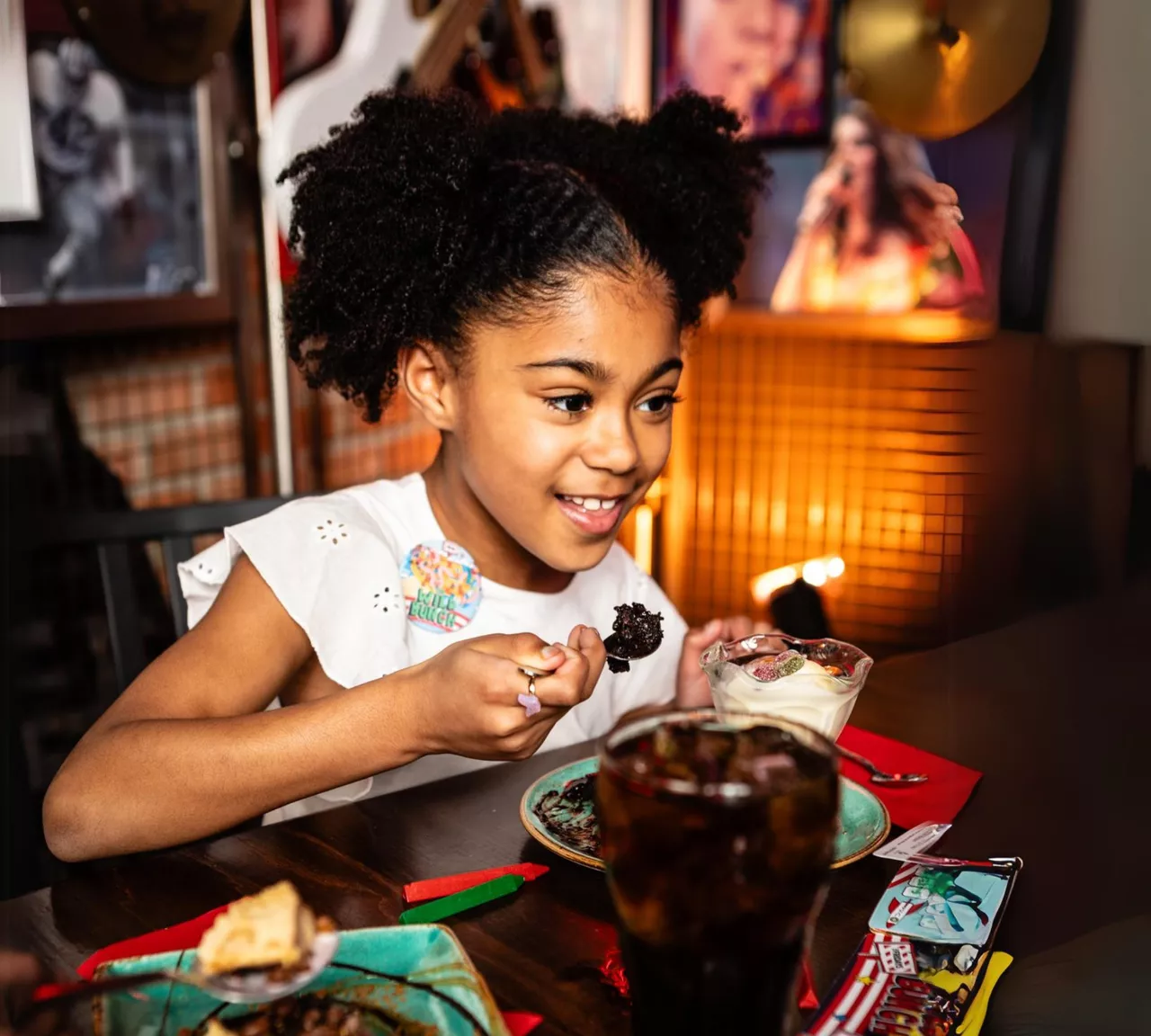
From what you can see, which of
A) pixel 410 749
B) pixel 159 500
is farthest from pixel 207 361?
pixel 410 749

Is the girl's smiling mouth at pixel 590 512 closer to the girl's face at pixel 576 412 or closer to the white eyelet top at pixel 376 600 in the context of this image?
the girl's face at pixel 576 412

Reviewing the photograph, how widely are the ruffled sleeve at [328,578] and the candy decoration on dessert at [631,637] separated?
33 centimetres

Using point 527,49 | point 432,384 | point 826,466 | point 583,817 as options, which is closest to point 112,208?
point 527,49

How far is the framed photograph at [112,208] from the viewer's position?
2242 mm

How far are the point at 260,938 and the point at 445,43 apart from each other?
263 centimetres

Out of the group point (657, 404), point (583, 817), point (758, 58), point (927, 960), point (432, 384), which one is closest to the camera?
point (927, 960)

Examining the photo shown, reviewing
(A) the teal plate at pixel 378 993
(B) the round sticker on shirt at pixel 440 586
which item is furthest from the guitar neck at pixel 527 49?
(A) the teal plate at pixel 378 993

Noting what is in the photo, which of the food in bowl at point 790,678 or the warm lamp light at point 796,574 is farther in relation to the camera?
the warm lamp light at point 796,574

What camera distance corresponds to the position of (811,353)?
3293 millimetres

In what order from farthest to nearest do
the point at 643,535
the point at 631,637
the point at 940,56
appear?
the point at 643,535 → the point at 940,56 → the point at 631,637

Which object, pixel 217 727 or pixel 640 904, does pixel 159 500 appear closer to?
Answer: pixel 217 727

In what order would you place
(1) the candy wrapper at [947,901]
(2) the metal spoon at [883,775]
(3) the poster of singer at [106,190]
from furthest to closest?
(3) the poster of singer at [106,190] → (2) the metal spoon at [883,775] → (1) the candy wrapper at [947,901]

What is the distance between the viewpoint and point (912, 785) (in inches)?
44.7

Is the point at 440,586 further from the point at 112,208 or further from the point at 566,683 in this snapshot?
the point at 112,208
